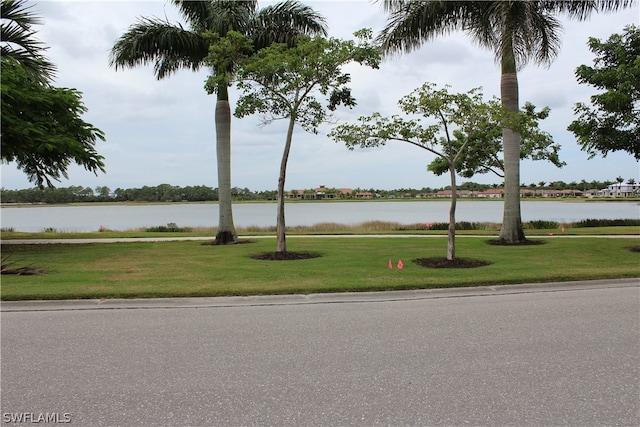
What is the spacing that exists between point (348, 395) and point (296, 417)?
0.56 m

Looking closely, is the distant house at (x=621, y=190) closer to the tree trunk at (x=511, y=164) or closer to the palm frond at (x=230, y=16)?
the tree trunk at (x=511, y=164)

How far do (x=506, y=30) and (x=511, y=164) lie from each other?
4.66m

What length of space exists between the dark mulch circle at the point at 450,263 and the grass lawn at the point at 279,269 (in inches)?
14.0

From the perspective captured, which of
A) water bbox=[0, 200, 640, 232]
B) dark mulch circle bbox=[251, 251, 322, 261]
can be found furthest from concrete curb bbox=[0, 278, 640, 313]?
water bbox=[0, 200, 640, 232]

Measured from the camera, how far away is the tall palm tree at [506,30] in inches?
614

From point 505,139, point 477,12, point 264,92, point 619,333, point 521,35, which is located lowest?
point 619,333

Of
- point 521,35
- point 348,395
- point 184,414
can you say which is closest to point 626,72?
point 521,35

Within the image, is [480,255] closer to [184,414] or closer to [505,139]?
[505,139]

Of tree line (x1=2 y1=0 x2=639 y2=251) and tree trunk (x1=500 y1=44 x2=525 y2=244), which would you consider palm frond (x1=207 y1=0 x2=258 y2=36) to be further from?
tree trunk (x1=500 y1=44 x2=525 y2=244)

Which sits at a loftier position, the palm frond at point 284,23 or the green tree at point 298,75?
the palm frond at point 284,23

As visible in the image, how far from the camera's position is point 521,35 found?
1567 cm

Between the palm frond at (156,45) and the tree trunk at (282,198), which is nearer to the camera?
the tree trunk at (282,198)

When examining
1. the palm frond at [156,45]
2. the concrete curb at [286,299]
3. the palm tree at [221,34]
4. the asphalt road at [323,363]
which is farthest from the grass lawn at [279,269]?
the palm frond at [156,45]

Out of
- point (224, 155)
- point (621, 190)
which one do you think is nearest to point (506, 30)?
point (224, 155)
